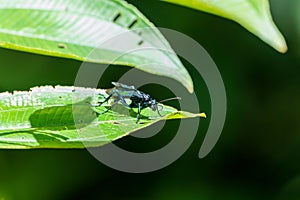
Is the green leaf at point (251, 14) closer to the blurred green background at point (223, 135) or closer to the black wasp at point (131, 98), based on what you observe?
the black wasp at point (131, 98)

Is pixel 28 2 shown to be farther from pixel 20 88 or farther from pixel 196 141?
pixel 196 141

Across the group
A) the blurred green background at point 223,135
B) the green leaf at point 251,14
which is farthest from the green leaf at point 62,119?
the blurred green background at point 223,135

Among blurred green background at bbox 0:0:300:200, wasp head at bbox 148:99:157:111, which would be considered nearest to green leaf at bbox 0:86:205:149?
wasp head at bbox 148:99:157:111

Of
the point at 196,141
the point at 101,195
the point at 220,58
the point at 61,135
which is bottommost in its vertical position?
the point at 101,195

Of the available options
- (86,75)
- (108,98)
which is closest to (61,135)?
(108,98)

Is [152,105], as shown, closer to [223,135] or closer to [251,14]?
[251,14]

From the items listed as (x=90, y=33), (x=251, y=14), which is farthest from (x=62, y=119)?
(x=251, y=14)

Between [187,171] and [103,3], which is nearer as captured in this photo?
[103,3]
